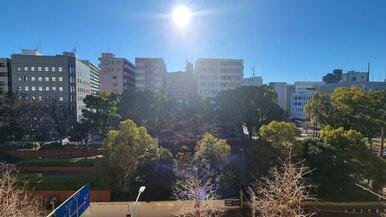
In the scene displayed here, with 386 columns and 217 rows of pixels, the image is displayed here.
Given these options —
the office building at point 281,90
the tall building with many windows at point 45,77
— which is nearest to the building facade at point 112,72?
the tall building with many windows at point 45,77

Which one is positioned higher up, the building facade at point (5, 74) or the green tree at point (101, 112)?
the building facade at point (5, 74)

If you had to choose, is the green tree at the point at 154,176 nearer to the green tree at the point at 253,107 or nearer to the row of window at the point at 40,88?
the green tree at the point at 253,107

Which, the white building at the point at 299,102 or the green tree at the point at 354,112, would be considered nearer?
the green tree at the point at 354,112

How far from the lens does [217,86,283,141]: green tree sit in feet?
128

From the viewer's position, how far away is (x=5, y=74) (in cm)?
5188

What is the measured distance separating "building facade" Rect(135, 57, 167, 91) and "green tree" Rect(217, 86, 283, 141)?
100ft

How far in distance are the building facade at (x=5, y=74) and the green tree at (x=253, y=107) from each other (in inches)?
1550

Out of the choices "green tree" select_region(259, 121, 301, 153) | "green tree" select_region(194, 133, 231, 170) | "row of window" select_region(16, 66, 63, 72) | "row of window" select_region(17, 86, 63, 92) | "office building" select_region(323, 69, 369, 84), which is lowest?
"green tree" select_region(194, 133, 231, 170)

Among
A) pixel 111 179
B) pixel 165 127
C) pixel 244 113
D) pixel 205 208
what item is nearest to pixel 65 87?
pixel 165 127

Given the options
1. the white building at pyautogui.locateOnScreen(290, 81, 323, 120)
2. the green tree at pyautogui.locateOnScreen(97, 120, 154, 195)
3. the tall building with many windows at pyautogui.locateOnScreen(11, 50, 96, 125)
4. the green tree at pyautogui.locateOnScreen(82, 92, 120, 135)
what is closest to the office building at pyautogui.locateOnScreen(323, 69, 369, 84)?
the white building at pyautogui.locateOnScreen(290, 81, 323, 120)

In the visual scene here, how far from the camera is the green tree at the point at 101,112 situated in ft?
129

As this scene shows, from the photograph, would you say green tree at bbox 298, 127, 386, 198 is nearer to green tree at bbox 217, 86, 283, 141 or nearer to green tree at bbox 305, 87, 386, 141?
green tree at bbox 305, 87, 386, 141

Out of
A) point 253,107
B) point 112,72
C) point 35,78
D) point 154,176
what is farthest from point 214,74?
point 154,176

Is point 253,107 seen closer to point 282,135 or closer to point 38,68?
point 282,135
